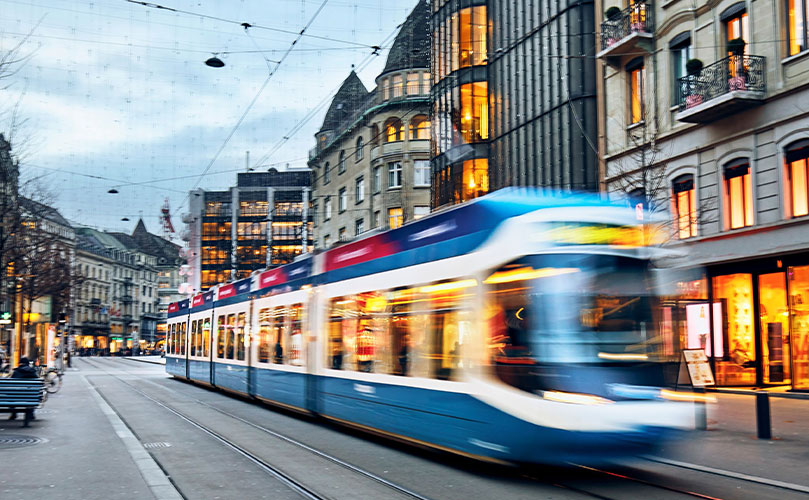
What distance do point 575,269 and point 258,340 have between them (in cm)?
1109

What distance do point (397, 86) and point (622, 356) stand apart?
41.5 m

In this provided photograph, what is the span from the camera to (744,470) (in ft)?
33.1

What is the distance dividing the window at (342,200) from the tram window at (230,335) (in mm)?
31871

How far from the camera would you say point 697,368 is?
1480 centimetres

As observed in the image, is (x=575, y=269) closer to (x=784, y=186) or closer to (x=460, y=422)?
(x=460, y=422)

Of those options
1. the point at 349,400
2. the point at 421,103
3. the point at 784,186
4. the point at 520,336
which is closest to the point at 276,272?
the point at 349,400

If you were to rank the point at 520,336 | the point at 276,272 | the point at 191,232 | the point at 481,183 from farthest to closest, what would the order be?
the point at 191,232 → the point at 481,183 → the point at 276,272 → the point at 520,336

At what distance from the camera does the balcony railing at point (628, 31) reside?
23.5 meters

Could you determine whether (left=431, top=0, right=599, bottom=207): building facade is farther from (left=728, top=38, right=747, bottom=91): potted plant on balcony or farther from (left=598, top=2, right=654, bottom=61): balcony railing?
(left=728, top=38, right=747, bottom=91): potted plant on balcony

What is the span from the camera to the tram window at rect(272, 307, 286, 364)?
16.7 metres

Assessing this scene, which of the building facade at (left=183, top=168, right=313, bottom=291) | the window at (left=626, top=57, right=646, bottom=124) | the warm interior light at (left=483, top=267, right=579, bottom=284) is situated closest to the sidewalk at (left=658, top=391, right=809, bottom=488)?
the warm interior light at (left=483, top=267, right=579, bottom=284)

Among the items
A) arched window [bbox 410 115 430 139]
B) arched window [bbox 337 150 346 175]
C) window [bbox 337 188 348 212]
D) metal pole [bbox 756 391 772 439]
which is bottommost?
metal pole [bbox 756 391 772 439]

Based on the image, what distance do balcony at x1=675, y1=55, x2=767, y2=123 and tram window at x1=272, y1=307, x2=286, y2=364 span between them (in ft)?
37.6

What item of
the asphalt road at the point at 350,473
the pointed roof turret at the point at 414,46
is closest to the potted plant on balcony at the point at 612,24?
the asphalt road at the point at 350,473
